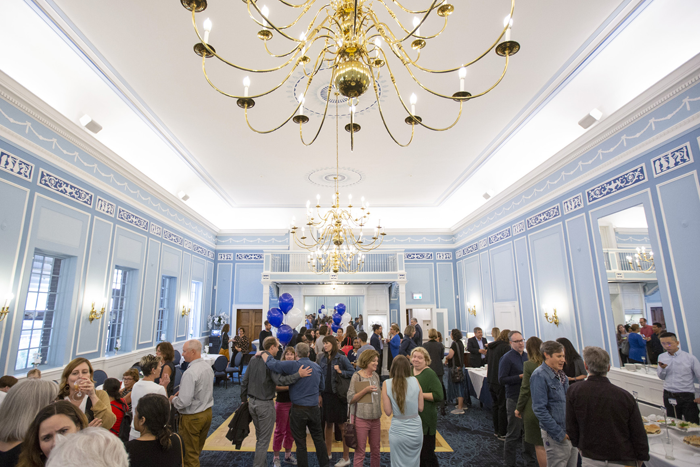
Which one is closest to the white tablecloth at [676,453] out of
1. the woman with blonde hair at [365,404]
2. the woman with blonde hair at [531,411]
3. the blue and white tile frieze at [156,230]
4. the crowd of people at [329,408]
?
the crowd of people at [329,408]

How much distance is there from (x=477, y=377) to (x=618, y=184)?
4.08 m

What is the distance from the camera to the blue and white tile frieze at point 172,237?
9.50m

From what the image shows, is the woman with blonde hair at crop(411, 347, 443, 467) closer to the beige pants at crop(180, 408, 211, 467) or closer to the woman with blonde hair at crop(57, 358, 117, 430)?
the beige pants at crop(180, 408, 211, 467)

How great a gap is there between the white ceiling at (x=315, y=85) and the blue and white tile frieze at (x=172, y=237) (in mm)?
1274

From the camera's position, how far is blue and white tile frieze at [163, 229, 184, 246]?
9500 millimetres

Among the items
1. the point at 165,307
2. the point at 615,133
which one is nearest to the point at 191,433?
the point at 165,307

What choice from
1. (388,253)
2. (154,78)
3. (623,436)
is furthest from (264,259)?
(623,436)

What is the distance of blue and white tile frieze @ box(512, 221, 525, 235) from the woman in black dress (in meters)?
8.58

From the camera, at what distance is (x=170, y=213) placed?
9.78 metres

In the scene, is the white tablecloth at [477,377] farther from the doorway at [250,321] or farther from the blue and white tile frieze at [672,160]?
the doorway at [250,321]

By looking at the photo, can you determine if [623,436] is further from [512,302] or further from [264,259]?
[264,259]

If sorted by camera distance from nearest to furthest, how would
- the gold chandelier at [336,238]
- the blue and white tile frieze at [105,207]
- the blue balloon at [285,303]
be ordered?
the gold chandelier at [336,238] < the blue and white tile frieze at [105,207] < the blue balloon at [285,303]

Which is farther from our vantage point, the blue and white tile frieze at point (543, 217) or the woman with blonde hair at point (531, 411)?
the blue and white tile frieze at point (543, 217)

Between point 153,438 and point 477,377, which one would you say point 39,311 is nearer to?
point 153,438
